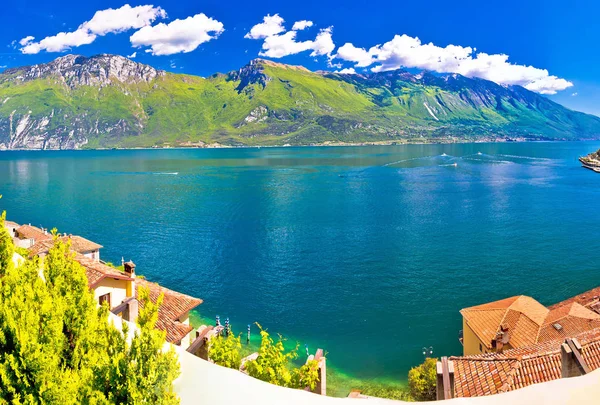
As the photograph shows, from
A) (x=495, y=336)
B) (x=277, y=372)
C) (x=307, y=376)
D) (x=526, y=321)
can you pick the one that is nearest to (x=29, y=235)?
(x=277, y=372)

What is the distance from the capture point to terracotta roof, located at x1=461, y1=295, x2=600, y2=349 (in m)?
32.2

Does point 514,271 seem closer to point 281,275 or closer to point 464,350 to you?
point 464,350

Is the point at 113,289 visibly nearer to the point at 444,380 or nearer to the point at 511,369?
the point at 444,380

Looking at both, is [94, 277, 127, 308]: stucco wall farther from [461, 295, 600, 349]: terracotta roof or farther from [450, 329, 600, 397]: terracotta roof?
[461, 295, 600, 349]: terracotta roof

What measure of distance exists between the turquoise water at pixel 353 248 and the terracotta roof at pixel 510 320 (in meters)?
5.48

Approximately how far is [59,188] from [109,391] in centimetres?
16089

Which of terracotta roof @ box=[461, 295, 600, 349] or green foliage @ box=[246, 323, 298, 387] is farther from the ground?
green foliage @ box=[246, 323, 298, 387]

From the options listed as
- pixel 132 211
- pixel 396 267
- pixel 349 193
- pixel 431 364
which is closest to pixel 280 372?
pixel 431 364

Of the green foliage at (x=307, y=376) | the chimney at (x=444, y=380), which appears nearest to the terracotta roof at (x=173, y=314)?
the green foliage at (x=307, y=376)

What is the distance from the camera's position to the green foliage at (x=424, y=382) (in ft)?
102

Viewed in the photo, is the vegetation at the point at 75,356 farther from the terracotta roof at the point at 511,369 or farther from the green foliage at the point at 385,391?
the green foliage at the point at 385,391

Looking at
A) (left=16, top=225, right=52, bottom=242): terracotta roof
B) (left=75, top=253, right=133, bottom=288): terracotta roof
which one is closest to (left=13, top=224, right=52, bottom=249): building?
(left=16, top=225, right=52, bottom=242): terracotta roof

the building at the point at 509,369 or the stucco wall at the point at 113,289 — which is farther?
the stucco wall at the point at 113,289

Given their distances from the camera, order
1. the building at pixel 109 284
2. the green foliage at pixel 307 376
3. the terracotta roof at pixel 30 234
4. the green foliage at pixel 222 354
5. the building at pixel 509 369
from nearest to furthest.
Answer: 1. the building at pixel 509 369
2. the green foliage at pixel 307 376
3. the green foliage at pixel 222 354
4. the building at pixel 109 284
5. the terracotta roof at pixel 30 234
